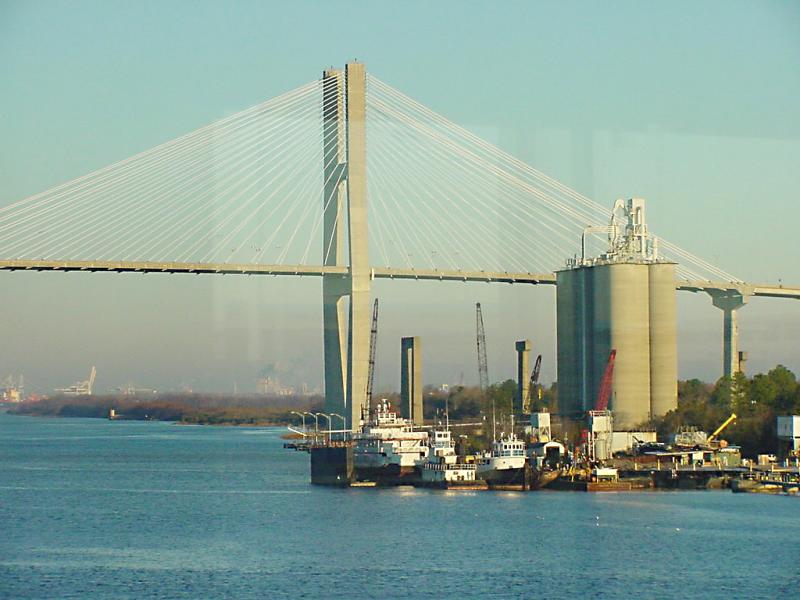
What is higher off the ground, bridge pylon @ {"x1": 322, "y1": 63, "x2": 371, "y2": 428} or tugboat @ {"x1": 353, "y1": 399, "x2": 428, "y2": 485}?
bridge pylon @ {"x1": 322, "y1": 63, "x2": 371, "y2": 428}

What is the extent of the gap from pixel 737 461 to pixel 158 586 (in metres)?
19.1

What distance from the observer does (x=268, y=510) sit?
24.7m

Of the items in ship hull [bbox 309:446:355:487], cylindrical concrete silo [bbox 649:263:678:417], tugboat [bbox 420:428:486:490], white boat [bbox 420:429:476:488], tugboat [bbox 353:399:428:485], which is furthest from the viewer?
cylindrical concrete silo [bbox 649:263:678:417]

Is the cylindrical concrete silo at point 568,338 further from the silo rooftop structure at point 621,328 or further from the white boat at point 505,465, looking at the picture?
the white boat at point 505,465

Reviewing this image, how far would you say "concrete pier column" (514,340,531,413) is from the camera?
36906 mm

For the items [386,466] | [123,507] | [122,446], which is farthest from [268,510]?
[122,446]

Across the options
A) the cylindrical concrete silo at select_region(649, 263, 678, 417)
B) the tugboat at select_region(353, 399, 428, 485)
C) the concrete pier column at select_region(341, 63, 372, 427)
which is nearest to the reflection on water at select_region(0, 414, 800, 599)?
the tugboat at select_region(353, 399, 428, 485)

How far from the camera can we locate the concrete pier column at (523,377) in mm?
36906

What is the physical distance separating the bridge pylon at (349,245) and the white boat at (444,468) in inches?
91.9

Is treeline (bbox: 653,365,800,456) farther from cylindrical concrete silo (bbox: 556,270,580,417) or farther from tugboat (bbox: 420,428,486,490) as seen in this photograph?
tugboat (bbox: 420,428,486,490)

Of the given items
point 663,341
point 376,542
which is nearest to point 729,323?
point 663,341

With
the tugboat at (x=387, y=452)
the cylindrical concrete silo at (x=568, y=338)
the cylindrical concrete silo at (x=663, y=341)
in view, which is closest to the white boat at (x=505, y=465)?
the tugboat at (x=387, y=452)

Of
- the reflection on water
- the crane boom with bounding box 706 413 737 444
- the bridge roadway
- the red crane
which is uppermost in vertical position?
the bridge roadway

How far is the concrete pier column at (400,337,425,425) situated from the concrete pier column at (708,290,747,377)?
23.7 ft
